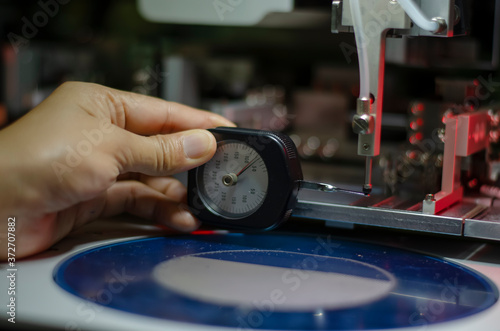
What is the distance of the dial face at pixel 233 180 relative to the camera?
1.25 m

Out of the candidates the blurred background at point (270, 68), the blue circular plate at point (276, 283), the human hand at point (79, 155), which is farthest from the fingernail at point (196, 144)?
the blurred background at point (270, 68)

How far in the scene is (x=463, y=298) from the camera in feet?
3.40

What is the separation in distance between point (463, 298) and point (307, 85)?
1553 mm

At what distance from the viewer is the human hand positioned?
111cm

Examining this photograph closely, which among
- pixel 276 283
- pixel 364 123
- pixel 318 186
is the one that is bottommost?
pixel 276 283

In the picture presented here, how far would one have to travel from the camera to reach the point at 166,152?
122cm

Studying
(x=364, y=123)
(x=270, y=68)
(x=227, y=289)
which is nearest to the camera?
(x=227, y=289)

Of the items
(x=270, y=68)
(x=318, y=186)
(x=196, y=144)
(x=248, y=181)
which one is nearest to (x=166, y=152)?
(x=196, y=144)

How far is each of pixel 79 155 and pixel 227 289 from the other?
13.6 inches

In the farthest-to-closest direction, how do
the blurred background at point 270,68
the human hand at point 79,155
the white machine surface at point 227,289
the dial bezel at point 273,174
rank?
the blurred background at point 270,68 → the dial bezel at point 273,174 → the human hand at point 79,155 → the white machine surface at point 227,289

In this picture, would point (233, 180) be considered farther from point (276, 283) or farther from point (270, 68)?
point (270, 68)

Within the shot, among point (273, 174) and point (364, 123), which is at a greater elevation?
point (364, 123)

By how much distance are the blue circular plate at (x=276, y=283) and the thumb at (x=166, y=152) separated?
→ 16 centimetres

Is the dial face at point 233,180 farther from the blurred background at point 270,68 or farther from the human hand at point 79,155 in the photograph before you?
the blurred background at point 270,68
